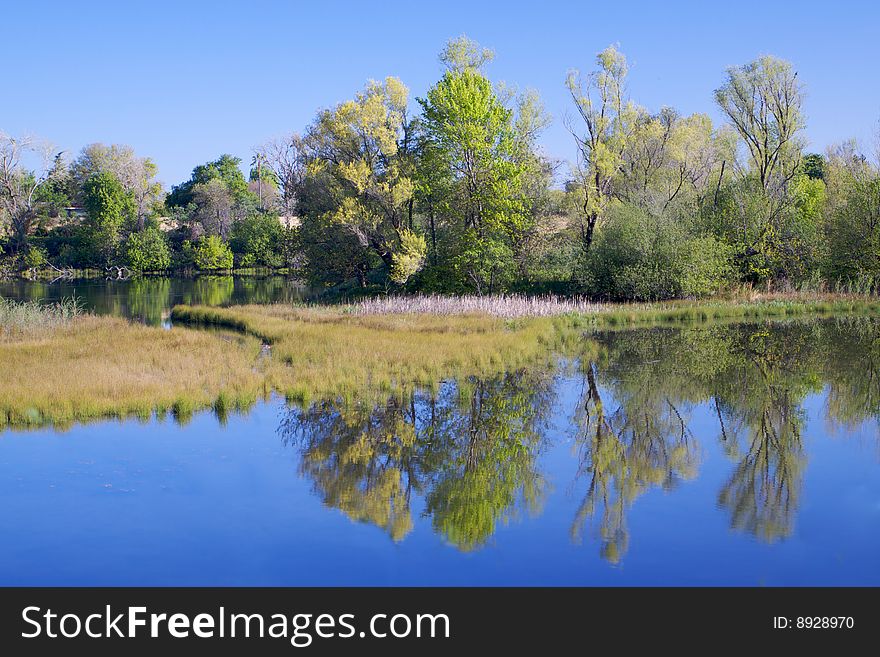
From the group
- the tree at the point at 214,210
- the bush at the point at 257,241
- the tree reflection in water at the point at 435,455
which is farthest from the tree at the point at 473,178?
the tree at the point at 214,210

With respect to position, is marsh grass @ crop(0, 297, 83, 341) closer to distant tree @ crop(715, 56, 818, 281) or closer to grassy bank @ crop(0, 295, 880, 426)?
grassy bank @ crop(0, 295, 880, 426)

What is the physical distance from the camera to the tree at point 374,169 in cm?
4288

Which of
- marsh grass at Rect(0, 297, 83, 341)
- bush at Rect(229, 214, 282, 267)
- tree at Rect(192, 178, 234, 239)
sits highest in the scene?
tree at Rect(192, 178, 234, 239)

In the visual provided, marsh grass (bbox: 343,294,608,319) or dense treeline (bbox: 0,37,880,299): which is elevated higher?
dense treeline (bbox: 0,37,880,299)

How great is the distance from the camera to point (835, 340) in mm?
28719

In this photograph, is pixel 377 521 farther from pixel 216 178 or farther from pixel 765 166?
pixel 216 178

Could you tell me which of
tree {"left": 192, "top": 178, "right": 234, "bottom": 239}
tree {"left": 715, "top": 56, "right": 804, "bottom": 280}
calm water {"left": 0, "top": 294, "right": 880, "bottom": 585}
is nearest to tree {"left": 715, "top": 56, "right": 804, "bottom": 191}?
tree {"left": 715, "top": 56, "right": 804, "bottom": 280}

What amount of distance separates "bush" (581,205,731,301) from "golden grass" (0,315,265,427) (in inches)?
847

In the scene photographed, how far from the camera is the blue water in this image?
9484mm

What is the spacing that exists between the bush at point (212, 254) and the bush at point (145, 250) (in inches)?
138

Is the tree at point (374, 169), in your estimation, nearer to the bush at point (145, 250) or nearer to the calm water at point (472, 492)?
the calm water at point (472, 492)

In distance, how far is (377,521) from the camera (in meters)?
11.2
